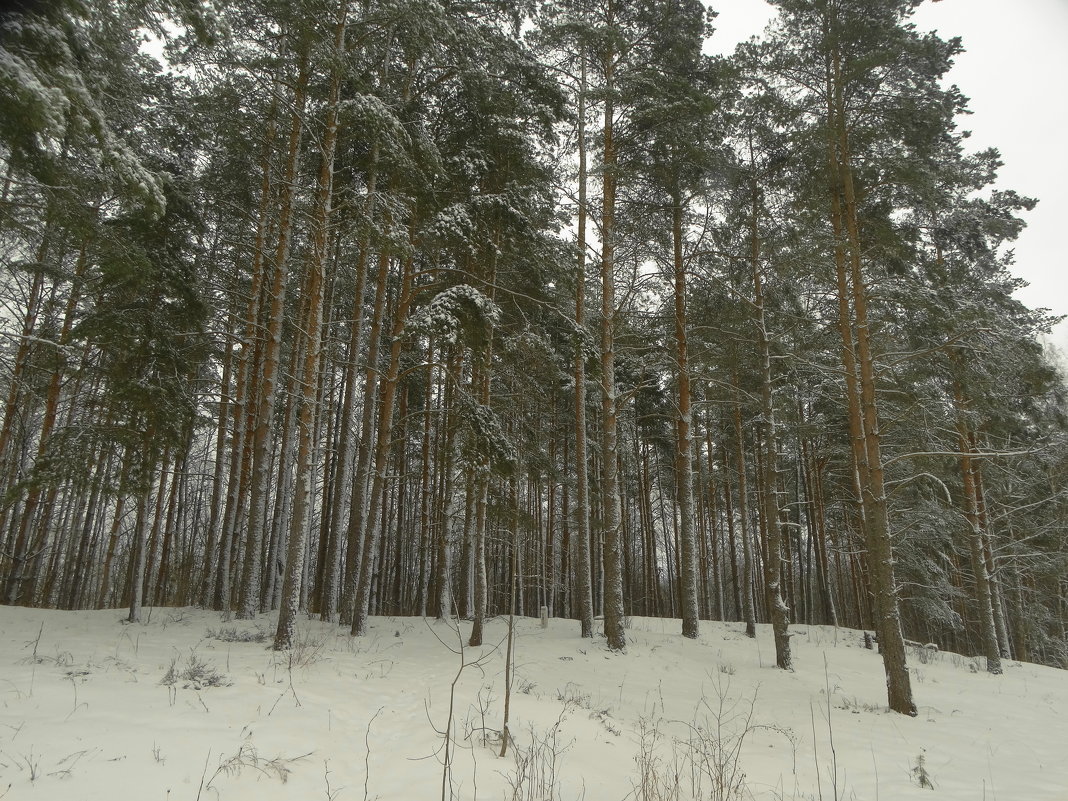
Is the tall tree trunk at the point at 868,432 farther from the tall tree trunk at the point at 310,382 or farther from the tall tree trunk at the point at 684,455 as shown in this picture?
the tall tree trunk at the point at 310,382

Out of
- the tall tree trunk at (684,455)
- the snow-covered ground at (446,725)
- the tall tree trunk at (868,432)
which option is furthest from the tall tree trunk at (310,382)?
the tall tree trunk at (868,432)

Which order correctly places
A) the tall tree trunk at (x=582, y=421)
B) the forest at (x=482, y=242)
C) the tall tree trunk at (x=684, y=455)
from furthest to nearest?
the tall tree trunk at (x=684, y=455) → the tall tree trunk at (x=582, y=421) → the forest at (x=482, y=242)

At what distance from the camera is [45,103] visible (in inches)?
175

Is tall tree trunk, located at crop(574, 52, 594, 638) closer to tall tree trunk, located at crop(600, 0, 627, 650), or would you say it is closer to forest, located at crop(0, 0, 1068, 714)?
forest, located at crop(0, 0, 1068, 714)

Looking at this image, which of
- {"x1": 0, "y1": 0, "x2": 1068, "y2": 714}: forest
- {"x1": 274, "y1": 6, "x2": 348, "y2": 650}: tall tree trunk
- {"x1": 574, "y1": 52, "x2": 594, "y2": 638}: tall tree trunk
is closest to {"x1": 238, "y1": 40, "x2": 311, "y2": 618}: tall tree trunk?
{"x1": 0, "y1": 0, "x2": 1068, "y2": 714}: forest

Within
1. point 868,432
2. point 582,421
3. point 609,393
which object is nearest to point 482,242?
point 609,393

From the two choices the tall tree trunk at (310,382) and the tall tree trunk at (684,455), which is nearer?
the tall tree trunk at (310,382)

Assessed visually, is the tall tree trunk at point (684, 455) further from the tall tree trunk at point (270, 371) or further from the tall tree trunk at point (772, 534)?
the tall tree trunk at point (270, 371)

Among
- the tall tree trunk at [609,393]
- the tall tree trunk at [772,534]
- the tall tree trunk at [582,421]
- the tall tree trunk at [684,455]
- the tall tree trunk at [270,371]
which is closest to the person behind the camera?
the tall tree trunk at [270,371]

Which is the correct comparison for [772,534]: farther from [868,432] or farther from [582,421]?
[582,421]

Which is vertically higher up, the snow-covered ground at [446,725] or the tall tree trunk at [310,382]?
the tall tree trunk at [310,382]

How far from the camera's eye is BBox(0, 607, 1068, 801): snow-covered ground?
397 cm

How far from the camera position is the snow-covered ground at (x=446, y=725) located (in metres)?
3.97

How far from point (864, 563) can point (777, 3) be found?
20.8 meters
